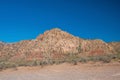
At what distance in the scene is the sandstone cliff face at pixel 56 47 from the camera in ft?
194

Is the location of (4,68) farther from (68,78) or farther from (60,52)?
(60,52)

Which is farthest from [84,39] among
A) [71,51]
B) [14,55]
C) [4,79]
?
[4,79]

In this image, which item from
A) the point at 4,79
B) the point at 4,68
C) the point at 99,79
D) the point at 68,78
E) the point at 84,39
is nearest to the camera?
the point at 99,79

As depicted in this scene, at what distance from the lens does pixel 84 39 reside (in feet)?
225

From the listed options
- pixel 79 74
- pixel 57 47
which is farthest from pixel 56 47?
pixel 79 74

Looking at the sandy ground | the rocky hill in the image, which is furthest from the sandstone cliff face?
the sandy ground

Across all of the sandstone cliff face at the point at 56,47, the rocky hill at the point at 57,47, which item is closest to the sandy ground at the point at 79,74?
the rocky hill at the point at 57,47

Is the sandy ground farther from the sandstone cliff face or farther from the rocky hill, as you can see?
the sandstone cliff face

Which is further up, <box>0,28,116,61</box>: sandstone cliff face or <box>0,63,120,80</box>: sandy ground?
<box>0,28,116,61</box>: sandstone cliff face

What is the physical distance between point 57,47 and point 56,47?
279 mm

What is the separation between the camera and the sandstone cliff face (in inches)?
2327

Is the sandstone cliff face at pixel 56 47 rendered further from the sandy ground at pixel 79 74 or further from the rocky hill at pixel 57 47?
the sandy ground at pixel 79 74

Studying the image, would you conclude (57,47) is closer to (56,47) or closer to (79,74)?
(56,47)

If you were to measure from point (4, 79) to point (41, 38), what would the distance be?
45.7 m
